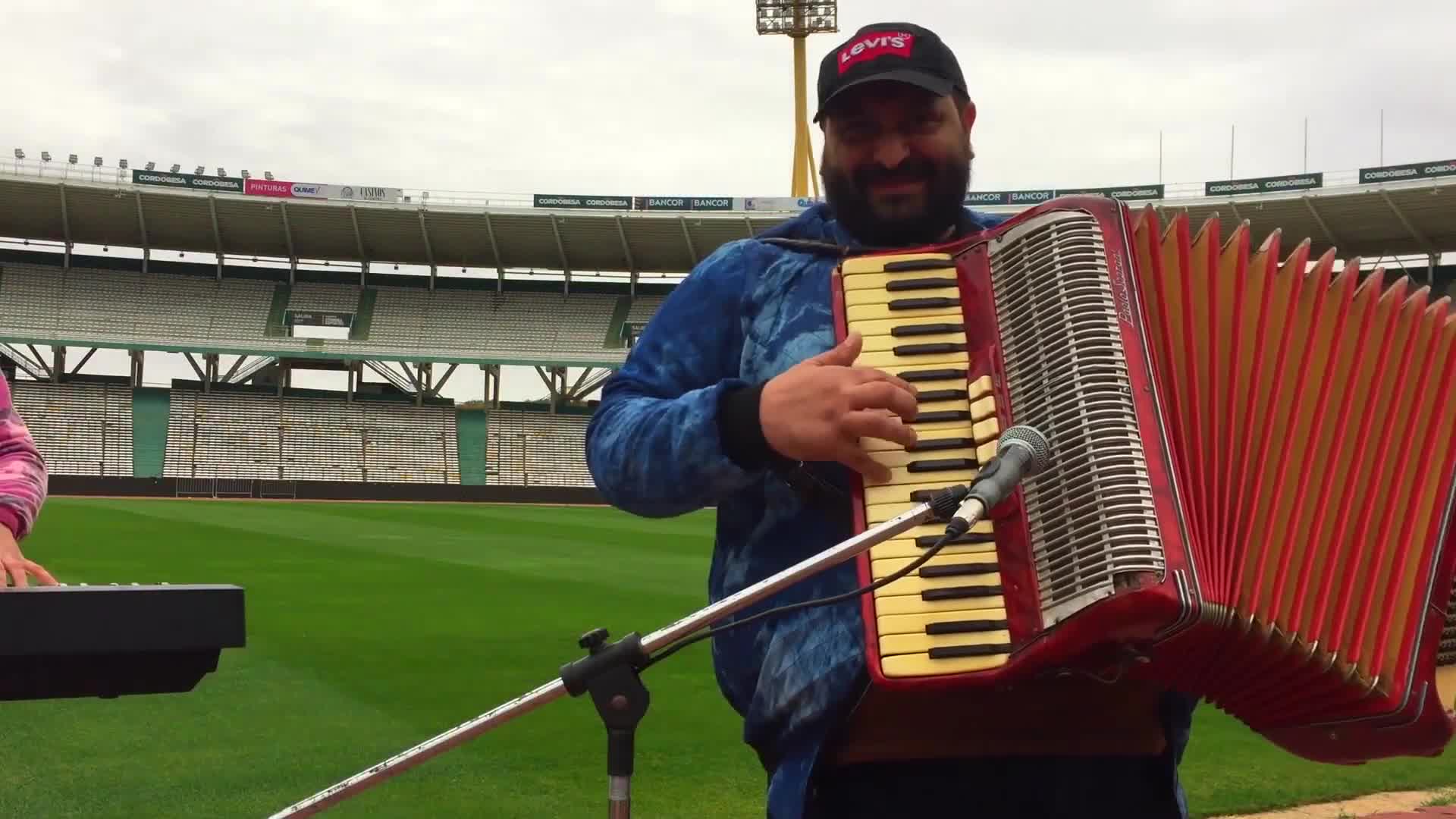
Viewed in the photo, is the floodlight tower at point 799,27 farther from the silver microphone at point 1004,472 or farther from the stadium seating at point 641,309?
the silver microphone at point 1004,472

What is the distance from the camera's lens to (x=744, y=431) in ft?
6.32

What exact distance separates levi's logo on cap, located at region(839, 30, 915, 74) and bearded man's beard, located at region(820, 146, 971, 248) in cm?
16

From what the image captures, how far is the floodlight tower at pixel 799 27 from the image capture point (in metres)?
42.0

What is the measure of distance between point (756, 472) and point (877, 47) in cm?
72

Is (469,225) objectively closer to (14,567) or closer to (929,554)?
(14,567)

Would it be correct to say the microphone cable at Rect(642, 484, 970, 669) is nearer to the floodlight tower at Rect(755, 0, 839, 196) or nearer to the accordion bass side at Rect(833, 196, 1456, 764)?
the accordion bass side at Rect(833, 196, 1456, 764)

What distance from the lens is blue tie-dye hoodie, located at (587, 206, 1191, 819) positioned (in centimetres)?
193

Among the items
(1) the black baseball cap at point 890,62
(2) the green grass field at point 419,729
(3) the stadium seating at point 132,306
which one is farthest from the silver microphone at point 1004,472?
(3) the stadium seating at point 132,306

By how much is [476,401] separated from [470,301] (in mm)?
3561

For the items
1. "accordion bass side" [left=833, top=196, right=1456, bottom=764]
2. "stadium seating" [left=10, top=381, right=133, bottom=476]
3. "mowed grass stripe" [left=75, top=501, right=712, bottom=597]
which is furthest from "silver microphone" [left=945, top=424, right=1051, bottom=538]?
"stadium seating" [left=10, top=381, right=133, bottom=476]

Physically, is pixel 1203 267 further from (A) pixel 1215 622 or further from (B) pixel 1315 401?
(A) pixel 1215 622

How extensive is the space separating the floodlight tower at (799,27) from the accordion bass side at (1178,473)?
131ft

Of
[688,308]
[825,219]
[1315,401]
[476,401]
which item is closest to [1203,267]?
[1315,401]

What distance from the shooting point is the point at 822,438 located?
182cm
